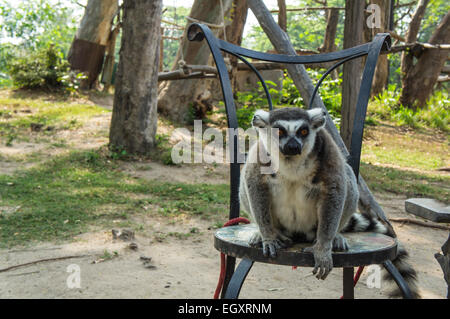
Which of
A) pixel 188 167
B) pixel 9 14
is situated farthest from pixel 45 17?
pixel 188 167

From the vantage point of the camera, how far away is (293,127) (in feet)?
6.97

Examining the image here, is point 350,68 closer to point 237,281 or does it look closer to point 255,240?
point 255,240

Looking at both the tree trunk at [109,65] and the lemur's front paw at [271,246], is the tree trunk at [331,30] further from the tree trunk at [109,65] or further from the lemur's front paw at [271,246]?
the lemur's front paw at [271,246]

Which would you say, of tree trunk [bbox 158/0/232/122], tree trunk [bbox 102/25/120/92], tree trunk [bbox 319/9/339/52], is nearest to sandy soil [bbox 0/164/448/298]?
tree trunk [bbox 158/0/232/122]

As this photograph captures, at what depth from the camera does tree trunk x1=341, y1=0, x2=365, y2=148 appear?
5469 mm

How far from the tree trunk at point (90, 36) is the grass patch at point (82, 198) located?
202 inches

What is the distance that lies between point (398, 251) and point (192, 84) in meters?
7.62

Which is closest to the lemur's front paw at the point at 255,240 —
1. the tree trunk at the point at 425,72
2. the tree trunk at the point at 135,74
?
the tree trunk at the point at 135,74

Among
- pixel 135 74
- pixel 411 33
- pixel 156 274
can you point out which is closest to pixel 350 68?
pixel 135 74

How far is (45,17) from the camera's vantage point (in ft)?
47.2

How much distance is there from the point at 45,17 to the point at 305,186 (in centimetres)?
1444

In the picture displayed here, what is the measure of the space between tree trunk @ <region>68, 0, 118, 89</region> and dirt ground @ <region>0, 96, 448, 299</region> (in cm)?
775

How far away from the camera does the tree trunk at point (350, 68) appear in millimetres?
5469
